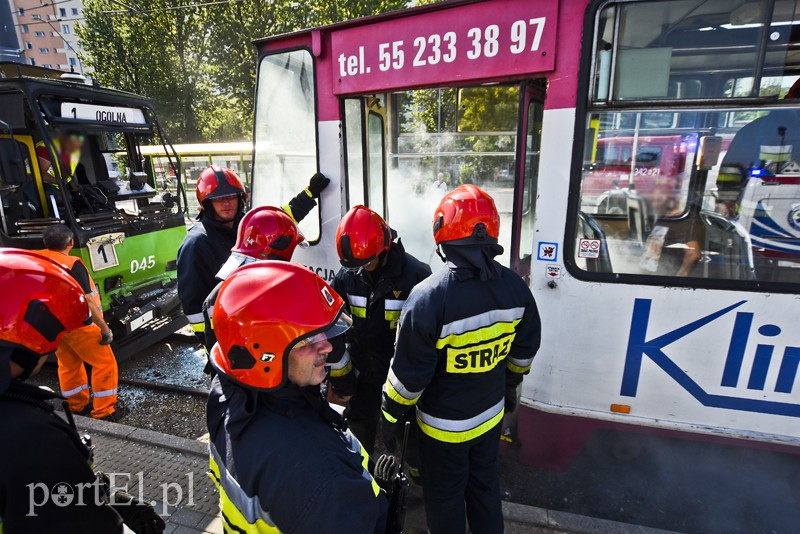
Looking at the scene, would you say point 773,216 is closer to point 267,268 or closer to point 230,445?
point 267,268

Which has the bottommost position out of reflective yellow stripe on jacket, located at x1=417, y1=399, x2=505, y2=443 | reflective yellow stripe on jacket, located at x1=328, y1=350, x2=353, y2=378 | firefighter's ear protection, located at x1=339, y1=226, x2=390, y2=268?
reflective yellow stripe on jacket, located at x1=417, y1=399, x2=505, y2=443

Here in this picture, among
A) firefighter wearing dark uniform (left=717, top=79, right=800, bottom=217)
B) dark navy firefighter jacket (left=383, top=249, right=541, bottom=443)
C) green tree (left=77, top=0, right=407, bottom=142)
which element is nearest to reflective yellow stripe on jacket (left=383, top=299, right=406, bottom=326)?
dark navy firefighter jacket (left=383, top=249, right=541, bottom=443)

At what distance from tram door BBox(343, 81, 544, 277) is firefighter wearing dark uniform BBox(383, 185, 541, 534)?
0.75 m

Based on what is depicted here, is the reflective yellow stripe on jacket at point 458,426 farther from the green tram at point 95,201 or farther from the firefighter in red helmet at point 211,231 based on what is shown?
the green tram at point 95,201

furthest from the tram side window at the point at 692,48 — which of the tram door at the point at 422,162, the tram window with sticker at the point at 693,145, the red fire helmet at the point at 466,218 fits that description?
the red fire helmet at the point at 466,218

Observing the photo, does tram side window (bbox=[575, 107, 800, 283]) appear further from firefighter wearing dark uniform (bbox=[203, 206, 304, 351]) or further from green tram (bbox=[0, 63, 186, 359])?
green tram (bbox=[0, 63, 186, 359])

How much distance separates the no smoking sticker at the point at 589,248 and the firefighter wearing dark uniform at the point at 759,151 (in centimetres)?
67

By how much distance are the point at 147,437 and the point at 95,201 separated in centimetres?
354

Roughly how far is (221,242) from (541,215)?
2.22m

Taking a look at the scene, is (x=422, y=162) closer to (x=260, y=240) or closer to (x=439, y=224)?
(x=260, y=240)

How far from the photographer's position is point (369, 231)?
250 cm

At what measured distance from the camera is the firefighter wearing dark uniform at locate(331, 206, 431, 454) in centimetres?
251

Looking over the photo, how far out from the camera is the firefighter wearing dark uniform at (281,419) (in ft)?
3.56

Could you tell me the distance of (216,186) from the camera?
125 inches
